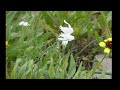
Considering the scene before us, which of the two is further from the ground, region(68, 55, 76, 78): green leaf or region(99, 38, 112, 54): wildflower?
region(99, 38, 112, 54): wildflower

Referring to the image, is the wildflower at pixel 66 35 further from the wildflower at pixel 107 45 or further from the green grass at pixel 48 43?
the wildflower at pixel 107 45

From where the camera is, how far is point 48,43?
8.67 ft

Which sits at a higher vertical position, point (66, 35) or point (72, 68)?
point (66, 35)

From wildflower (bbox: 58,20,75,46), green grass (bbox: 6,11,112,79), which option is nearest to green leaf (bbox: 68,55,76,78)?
green grass (bbox: 6,11,112,79)

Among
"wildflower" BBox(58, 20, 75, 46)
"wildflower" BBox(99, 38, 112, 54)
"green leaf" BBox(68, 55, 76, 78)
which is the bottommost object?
"green leaf" BBox(68, 55, 76, 78)

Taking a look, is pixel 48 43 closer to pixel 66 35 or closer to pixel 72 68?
pixel 66 35

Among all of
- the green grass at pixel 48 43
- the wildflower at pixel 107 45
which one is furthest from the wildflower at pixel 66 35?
the wildflower at pixel 107 45

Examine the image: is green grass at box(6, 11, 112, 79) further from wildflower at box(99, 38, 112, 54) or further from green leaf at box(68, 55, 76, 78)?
wildflower at box(99, 38, 112, 54)

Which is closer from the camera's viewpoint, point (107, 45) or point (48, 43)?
point (107, 45)

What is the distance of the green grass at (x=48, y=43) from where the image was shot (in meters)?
2.41

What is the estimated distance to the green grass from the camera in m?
2.41

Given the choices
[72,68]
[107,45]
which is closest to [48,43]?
[72,68]

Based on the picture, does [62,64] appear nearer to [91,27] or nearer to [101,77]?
[101,77]
